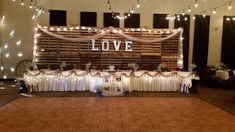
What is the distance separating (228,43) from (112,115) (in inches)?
352

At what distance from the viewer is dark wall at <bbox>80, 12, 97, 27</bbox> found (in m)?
12.5

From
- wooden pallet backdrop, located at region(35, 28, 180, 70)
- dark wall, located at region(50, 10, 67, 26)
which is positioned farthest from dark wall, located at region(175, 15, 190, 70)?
dark wall, located at region(50, 10, 67, 26)

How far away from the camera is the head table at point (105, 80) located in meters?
9.52

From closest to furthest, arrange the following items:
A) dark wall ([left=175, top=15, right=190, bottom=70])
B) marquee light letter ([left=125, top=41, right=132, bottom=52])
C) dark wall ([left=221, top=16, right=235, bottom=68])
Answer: marquee light letter ([left=125, top=41, right=132, bottom=52]), dark wall ([left=175, top=15, right=190, bottom=70]), dark wall ([left=221, top=16, right=235, bottom=68])

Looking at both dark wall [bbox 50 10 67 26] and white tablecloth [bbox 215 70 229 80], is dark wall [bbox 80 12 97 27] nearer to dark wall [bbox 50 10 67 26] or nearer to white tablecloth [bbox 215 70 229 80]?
dark wall [bbox 50 10 67 26]

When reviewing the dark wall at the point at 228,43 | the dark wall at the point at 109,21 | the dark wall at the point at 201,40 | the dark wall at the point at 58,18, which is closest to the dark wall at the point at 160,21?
the dark wall at the point at 201,40

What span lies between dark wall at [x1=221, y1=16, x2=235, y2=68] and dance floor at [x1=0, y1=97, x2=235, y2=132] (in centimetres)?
555

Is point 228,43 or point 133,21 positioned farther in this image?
point 228,43

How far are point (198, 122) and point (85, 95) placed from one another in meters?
4.19

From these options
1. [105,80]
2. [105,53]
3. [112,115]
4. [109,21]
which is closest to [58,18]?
[109,21]

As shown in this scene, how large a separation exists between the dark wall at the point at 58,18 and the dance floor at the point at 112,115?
492 cm

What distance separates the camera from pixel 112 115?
658 cm

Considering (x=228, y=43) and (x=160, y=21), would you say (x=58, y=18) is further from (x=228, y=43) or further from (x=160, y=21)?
(x=228, y=43)

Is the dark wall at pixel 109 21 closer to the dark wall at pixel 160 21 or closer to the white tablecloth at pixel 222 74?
the dark wall at pixel 160 21
